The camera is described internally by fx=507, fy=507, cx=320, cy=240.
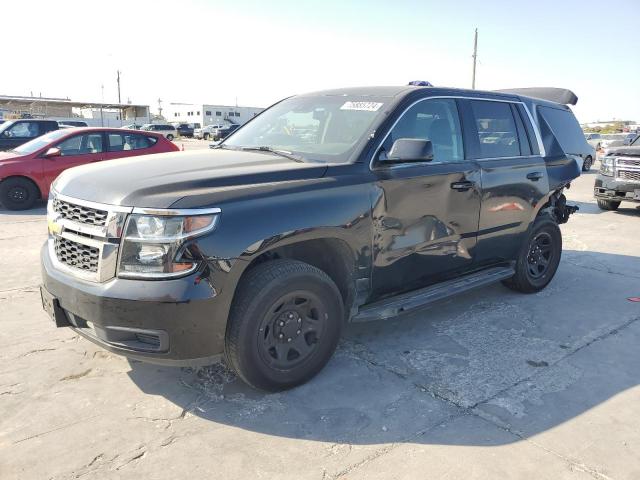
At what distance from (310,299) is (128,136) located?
8667 mm

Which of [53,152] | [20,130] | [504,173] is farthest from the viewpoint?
[20,130]

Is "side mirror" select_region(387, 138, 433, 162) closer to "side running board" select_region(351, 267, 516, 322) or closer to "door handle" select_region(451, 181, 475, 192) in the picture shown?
"door handle" select_region(451, 181, 475, 192)

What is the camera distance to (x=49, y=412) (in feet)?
9.75

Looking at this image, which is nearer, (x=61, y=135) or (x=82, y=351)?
(x=82, y=351)

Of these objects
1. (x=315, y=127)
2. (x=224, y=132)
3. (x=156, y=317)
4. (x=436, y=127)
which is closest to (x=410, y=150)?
(x=436, y=127)

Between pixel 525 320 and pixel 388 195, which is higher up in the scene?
pixel 388 195

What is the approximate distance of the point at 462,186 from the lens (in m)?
4.05

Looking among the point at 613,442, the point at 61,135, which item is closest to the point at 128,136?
the point at 61,135

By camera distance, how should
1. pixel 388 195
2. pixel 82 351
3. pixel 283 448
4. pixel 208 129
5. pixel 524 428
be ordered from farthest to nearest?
pixel 208 129
pixel 82 351
pixel 388 195
pixel 524 428
pixel 283 448

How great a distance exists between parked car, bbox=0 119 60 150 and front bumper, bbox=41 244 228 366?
36.8ft

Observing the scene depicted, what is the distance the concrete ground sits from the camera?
2.58 meters

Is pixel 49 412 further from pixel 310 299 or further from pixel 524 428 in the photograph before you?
pixel 524 428

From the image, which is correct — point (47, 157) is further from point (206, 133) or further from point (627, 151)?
point (206, 133)

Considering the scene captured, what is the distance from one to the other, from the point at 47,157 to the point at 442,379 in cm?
899
